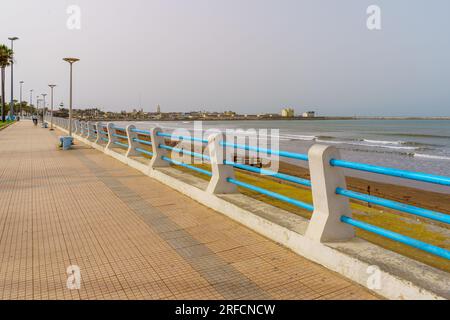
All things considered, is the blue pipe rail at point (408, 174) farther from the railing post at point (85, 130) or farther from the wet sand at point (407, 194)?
the railing post at point (85, 130)

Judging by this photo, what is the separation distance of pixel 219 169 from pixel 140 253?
2170 mm

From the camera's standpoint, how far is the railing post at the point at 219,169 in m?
5.86

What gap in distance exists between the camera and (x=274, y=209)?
5141 millimetres

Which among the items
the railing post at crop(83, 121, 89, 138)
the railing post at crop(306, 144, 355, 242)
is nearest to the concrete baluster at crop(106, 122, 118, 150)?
the railing post at crop(83, 121, 89, 138)

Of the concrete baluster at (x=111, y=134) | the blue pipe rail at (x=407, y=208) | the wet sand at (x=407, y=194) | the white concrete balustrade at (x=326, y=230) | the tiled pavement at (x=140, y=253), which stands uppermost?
the concrete baluster at (x=111, y=134)

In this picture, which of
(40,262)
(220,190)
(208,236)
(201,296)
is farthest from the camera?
(220,190)

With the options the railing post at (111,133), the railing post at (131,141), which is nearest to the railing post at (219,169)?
the railing post at (131,141)

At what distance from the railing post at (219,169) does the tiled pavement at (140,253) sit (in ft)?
1.27

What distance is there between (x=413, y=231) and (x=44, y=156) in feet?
38.1

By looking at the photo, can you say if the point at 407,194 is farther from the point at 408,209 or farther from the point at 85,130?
the point at 85,130

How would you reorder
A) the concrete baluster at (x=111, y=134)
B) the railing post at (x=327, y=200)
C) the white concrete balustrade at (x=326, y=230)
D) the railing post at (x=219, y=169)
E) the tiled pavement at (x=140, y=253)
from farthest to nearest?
the concrete baluster at (x=111, y=134)
the railing post at (x=219, y=169)
the railing post at (x=327, y=200)
the tiled pavement at (x=140, y=253)
the white concrete balustrade at (x=326, y=230)
